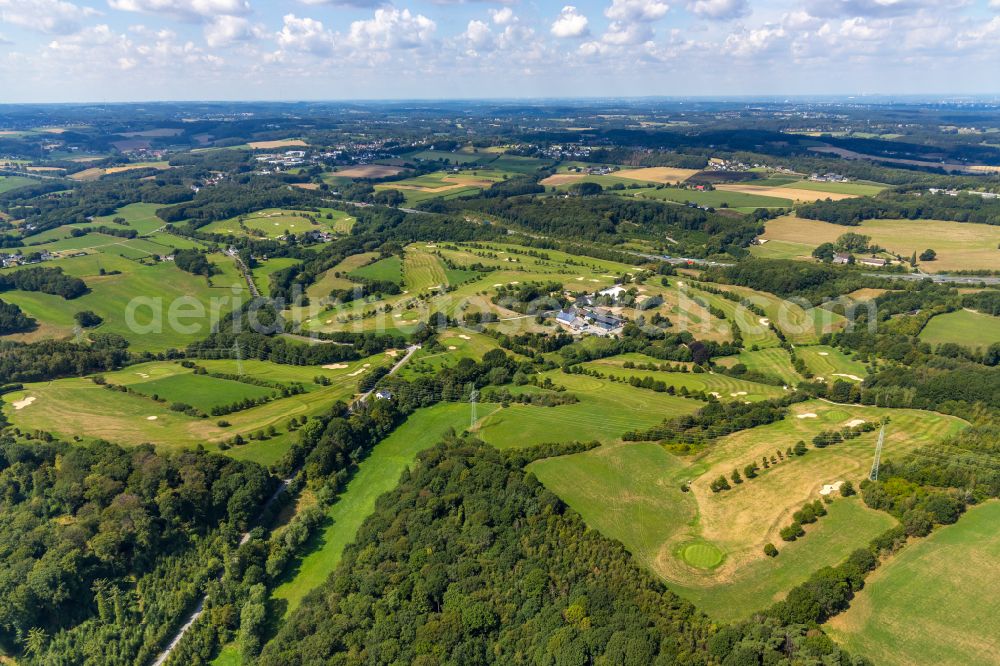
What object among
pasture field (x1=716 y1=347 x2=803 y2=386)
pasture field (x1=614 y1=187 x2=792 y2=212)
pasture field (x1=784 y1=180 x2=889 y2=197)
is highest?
pasture field (x1=784 y1=180 x2=889 y2=197)

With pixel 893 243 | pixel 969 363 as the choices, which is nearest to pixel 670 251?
pixel 893 243

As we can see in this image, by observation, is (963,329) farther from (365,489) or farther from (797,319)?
(365,489)

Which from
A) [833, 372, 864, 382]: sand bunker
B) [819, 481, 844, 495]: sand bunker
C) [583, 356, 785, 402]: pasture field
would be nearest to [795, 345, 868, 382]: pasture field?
[833, 372, 864, 382]: sand bunker

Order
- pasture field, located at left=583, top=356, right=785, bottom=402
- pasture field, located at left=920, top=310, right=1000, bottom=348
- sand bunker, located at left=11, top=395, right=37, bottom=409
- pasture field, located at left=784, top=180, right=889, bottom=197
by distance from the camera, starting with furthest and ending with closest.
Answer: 1. pasture field, located at left=784, top=180, right=889, bottom=197
2. pasture field, located at left=920, top=310, right=1000, bottom=348
3. pasture field, located at left=583, top=356, right=785, bottom=402
4. sand bunker, located at left=11, top=395, right=37, bottom=409

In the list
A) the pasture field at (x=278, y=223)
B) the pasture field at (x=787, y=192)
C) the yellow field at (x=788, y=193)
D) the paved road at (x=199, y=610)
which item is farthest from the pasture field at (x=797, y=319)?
the pasture field at (x=278, y=223)

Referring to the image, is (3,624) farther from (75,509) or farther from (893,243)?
(893,243)

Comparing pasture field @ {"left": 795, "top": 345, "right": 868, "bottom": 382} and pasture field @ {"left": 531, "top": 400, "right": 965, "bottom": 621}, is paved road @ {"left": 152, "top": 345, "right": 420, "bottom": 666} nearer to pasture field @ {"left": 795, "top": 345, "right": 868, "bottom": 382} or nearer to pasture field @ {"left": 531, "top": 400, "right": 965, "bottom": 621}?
pasture field @ {"left": 531, "top": 400, "right": 965, "bottom": 621}
